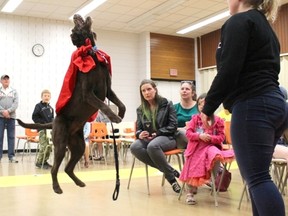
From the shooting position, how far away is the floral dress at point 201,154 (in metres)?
3.39

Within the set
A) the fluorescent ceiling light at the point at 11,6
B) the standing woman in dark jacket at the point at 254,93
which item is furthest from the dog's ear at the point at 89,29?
the fluorescent ceiling light at the point at 11,6

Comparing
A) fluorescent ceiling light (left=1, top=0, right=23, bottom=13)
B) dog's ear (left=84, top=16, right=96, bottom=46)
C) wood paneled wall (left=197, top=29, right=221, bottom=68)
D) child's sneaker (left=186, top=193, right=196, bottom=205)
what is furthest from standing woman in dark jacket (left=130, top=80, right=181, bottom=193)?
wood paneled wall (left=197, top=29, right=221, bottom=68)

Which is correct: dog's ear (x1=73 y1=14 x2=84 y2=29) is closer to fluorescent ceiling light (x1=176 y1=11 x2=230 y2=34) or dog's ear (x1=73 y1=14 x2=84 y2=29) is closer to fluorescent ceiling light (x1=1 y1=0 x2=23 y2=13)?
fluorescent ceiling light (x1=1 y1=0 x2=23 y2=13)

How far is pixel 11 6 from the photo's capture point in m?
8.86

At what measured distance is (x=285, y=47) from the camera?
30.5 ft

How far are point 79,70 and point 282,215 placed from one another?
1.02 m

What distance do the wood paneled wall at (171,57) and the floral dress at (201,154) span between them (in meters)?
7.91

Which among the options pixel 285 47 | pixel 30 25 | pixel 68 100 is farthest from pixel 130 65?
pixel 68 100

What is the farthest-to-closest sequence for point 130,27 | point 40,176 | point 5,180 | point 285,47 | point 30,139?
1. point 130,27
2. point 285,47
3. point 30,139
4. point 40,176
5. point 5,180

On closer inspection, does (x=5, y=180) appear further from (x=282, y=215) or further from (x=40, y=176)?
(x=282, y=215)

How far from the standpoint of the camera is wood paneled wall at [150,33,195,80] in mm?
11484

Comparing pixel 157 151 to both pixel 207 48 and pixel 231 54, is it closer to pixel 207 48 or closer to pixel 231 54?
pixel 231 54

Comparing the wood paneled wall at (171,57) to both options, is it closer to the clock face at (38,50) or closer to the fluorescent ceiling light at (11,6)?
the clock face at (38,50)

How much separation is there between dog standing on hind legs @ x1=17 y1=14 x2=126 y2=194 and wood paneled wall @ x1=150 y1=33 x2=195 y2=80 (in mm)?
9888
